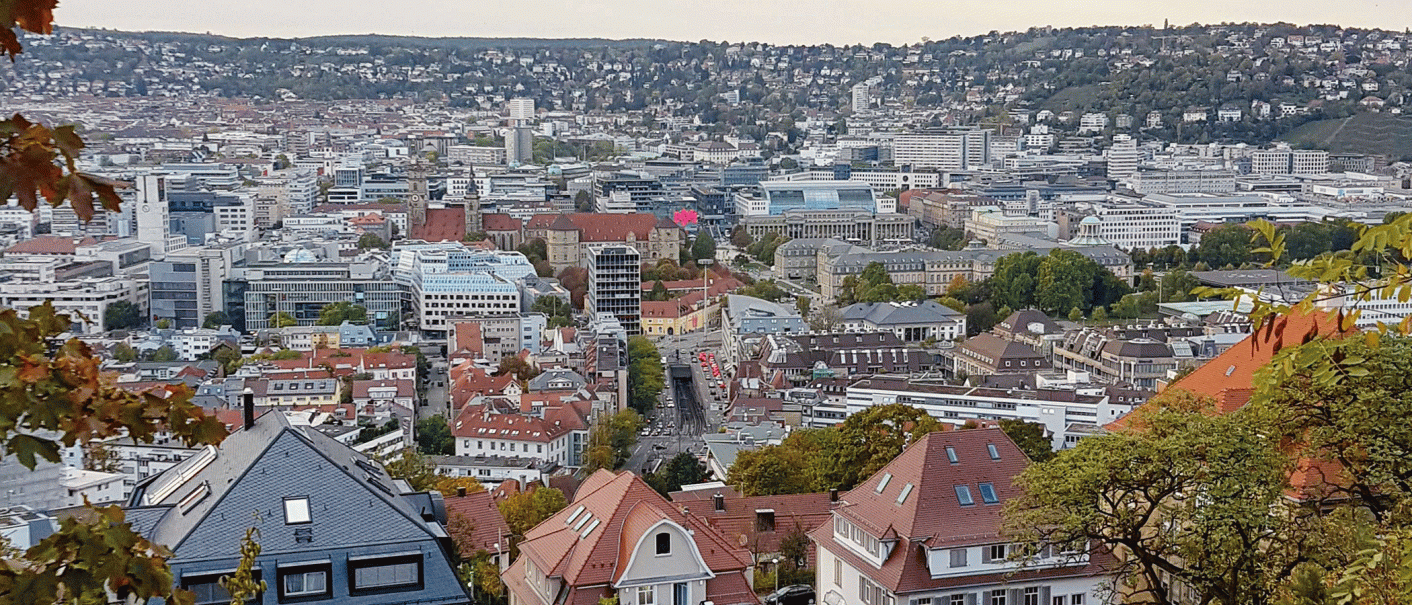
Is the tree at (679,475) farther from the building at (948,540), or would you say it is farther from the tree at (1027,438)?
the building at (948,540)

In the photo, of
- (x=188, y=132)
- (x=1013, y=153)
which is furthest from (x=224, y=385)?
(x=188, y=132)

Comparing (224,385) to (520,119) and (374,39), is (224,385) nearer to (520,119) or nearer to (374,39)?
(520,119)

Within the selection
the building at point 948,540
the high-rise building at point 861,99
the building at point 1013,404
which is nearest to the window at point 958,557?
the building at point 948,540

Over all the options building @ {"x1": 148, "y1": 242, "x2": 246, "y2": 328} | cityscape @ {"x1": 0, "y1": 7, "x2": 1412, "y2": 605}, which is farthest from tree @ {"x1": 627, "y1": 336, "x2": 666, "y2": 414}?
building @ {"x1": 148, "y1": 242, "x2": 246, "y2": 328}

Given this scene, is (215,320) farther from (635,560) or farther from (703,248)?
(635,560)

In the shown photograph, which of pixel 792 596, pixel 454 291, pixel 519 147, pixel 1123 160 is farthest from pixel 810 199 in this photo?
pixel 792 596

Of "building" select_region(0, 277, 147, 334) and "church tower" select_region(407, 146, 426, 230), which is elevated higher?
"church tower" select_region(407, 146, 426, 230)

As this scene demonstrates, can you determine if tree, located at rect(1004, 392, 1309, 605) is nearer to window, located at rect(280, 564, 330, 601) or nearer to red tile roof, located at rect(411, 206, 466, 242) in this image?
window, located at rect(280, 564, 330, 601)
